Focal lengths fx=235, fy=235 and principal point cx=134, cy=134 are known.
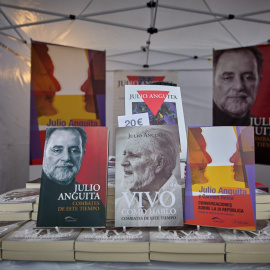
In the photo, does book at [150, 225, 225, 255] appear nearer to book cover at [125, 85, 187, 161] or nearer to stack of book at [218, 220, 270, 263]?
stack of book at [218, 220, 270, 263]

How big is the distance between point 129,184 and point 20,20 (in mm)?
2871

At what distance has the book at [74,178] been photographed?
0.63 metres

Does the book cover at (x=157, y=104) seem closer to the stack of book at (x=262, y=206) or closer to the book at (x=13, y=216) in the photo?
the stack of book at (x=262, y=206)

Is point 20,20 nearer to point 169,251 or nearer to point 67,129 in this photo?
point 67,129

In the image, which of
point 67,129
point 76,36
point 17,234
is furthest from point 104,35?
point 17,234

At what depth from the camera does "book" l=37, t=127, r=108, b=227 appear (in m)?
0.63

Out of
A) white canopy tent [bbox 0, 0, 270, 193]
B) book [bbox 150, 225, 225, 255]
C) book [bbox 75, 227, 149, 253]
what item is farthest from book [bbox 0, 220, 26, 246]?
white canopy tent [bbox 0, 0, 270, 193]

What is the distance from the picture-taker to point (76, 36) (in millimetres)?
3172

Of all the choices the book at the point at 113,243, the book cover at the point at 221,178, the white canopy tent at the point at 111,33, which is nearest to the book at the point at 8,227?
the book at the point at 113,243

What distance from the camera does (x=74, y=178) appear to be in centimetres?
66

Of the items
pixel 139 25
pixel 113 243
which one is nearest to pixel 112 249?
pixel 113 243

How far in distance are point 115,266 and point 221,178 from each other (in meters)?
0.36

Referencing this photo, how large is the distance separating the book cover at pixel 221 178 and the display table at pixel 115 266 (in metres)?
0.10

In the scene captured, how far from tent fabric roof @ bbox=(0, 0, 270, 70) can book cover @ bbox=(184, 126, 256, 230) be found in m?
2.17
